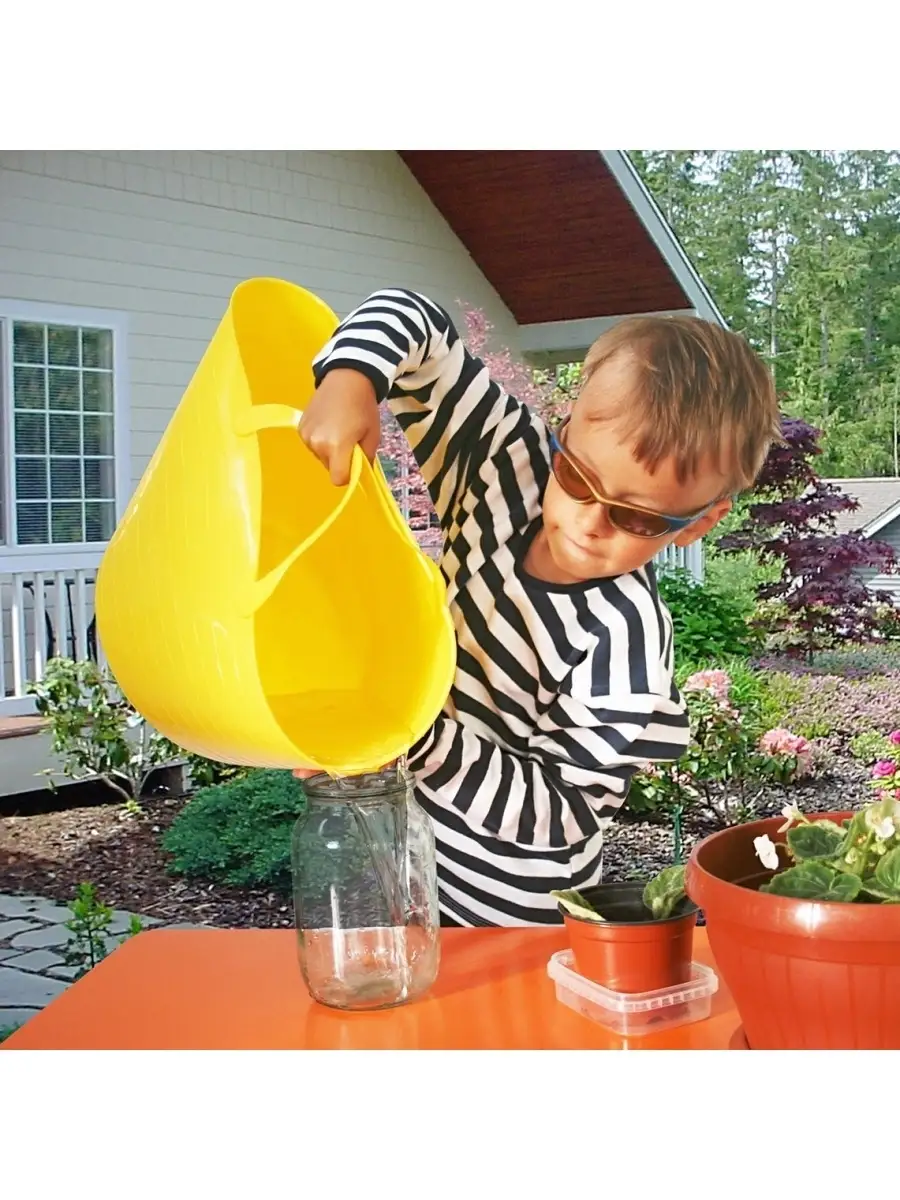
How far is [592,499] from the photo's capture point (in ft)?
5.41

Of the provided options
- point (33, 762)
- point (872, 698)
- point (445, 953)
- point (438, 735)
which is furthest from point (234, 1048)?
point (872, 698)

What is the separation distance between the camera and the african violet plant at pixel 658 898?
1305 mm

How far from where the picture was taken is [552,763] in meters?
1.72

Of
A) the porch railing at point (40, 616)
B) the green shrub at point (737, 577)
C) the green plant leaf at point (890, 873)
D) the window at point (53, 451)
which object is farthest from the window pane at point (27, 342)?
the green plant leaf at point (890, 873)

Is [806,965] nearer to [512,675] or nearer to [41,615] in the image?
[512,675]

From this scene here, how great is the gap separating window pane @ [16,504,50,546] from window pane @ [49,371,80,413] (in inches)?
6.3

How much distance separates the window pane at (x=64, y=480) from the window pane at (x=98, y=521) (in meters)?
0.03

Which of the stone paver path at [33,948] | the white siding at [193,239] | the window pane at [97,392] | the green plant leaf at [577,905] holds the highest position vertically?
the white siding at [193,239]

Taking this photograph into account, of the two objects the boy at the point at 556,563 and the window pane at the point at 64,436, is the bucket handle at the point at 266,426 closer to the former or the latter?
the boy at the point at 556,563

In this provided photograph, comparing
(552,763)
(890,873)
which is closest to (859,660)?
(552,763)

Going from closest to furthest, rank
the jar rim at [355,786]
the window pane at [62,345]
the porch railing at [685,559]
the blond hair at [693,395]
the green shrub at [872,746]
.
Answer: the jar rim at [355,786]
the blond hair at [693,395]
the porch railing at [685,559]
the window pane at [62,345]
the green shrub at [872,746]

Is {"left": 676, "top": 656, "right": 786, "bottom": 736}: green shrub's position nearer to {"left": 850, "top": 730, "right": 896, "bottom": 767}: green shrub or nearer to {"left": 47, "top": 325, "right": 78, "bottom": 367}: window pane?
{"left": 850, "top": 730, "right": 896, "bottom": 767}: green shrub
